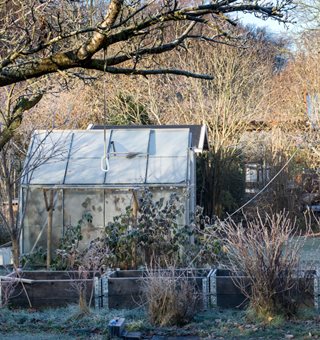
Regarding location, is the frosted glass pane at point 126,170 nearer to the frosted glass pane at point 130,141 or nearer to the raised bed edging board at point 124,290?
the frosted glass pane at point 130,141

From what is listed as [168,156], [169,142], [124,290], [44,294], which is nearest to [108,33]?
[124,290]

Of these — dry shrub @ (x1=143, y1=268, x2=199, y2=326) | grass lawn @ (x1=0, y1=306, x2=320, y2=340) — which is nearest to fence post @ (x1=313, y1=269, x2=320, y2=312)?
grass lawn @ (x1=0, y1=306, x2=320, y2=340)

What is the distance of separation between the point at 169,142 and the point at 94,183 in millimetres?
1973

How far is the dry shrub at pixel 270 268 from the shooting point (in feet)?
Answer: 27.0

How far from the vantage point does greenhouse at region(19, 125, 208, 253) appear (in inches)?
558

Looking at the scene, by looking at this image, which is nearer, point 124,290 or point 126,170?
point 124,290

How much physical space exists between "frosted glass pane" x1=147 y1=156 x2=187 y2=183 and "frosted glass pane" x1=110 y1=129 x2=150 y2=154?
0.44 m

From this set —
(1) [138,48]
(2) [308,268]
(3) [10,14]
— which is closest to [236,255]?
(2) [308,268]

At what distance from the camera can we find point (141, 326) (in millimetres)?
8117

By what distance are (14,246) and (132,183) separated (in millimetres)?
3292

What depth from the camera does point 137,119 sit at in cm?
2462

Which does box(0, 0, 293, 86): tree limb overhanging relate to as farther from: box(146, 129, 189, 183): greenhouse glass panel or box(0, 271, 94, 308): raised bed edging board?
box(146, 129, 189, 183): greenhouse glass panel

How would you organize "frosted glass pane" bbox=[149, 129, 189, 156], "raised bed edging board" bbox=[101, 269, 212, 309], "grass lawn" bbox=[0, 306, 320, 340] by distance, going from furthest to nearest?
"frosted glass pane" bbox=[149, 129, 189, 156], "raised bed edging board" bbox=[101, 269, 212, 309], "grass lawn" bbox=[0, 306, 320, 340]

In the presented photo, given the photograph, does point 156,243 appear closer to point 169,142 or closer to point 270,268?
point 270,268
